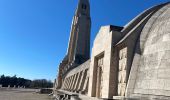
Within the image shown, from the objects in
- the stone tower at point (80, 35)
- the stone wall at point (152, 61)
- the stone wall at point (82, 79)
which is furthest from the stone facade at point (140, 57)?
the stone tower at point (80, 35)

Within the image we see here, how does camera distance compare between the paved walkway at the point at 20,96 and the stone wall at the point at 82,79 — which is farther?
the paved walkway at the point at 20,96

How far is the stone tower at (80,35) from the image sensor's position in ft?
228

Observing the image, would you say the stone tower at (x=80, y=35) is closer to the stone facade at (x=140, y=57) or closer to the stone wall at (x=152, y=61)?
the stone facade at (x=140, y=57)

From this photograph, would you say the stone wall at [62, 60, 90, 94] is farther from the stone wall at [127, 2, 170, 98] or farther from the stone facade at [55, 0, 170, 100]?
the stone wall at [127, 2, 170, 98]

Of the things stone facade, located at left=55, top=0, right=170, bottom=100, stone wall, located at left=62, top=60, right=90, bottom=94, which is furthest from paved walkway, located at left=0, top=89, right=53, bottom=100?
stone facade, located at left=55, top=0, right=170, bottom=100

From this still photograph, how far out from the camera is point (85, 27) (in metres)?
72.9

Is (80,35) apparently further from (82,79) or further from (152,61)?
(152,61)

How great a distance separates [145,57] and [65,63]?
63.8m

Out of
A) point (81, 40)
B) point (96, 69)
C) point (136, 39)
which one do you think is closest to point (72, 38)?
point (81, 40)

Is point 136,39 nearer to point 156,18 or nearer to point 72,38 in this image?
point 156,18

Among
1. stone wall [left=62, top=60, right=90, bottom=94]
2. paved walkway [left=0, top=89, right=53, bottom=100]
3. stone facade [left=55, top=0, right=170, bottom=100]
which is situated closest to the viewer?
stone facade [left=55, top=0, right=170, bottom=100]

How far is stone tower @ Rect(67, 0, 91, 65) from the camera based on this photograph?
6944 cm

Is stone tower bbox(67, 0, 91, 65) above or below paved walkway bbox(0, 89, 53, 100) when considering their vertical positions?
above

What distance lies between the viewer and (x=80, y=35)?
7162 cm
